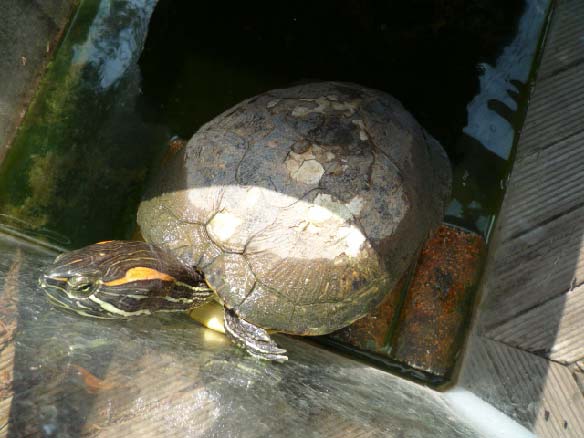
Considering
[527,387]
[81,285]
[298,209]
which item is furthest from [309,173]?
[527,387]

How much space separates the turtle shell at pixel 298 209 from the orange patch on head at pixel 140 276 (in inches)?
4.8

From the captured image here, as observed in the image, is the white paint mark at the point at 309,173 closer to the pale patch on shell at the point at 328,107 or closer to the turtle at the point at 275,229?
the turtle at the point at 275,229

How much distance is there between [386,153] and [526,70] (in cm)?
119

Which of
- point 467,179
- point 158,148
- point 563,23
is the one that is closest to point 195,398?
point 158,148

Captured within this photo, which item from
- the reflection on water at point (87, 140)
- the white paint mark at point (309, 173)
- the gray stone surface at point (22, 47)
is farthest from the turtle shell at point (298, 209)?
the gray stone surface at point (22, 47)

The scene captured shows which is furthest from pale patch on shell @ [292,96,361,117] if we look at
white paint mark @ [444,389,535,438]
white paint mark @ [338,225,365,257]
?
white paint mark @ [444,389,535,438]

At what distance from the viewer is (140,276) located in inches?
75.4

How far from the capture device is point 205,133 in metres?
2.15

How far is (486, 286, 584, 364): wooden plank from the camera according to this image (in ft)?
7.18

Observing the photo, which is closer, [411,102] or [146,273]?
[146,273]

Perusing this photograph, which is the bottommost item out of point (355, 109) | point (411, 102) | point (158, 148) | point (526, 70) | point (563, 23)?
point (158, 148)

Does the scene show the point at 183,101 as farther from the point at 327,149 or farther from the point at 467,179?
the point at 467,179

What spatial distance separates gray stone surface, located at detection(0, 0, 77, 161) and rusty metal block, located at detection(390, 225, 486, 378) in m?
2.11

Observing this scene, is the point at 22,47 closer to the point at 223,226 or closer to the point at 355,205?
the point at 223,226
